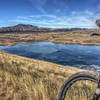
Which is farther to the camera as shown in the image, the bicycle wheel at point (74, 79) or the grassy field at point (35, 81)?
the grassy field at point (35, 81)

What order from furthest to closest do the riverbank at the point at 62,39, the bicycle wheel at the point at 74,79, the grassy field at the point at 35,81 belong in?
the riverbank at the point at 62,39
the grassy field at the point at 35,81
the bicycle wheel at the point at 74,79

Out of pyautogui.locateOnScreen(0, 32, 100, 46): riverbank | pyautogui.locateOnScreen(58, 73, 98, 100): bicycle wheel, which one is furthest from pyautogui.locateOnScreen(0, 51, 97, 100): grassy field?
pyautogui.locateOnScreen(0, 32, 100, 46): riverbank

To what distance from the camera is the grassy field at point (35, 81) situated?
252cm

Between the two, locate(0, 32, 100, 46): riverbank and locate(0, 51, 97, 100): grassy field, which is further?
locate(0, 32, 100, 46): riverbank

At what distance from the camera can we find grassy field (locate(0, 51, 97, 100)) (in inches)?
99.4

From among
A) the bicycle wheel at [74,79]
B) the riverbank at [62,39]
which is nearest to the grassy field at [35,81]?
the bicycle wheel at [74,79]

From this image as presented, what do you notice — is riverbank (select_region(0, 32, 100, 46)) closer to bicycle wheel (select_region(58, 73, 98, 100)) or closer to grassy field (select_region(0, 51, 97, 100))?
grassy field (select_region(0, 51, 97, 100))

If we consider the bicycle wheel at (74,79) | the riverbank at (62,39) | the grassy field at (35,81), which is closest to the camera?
the bicycle wheel at (74,79)

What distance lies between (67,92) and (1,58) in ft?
9.81

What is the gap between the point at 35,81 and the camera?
3322 mm

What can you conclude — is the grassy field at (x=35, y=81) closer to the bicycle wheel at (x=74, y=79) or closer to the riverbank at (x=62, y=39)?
the bicycle wheel at (x=74, y=79)

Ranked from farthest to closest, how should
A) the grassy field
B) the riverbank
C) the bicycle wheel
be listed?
the riverbank
the grassy field
the bicycle wheel

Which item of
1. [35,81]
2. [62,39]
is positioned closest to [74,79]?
[35,81]

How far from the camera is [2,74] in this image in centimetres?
431
